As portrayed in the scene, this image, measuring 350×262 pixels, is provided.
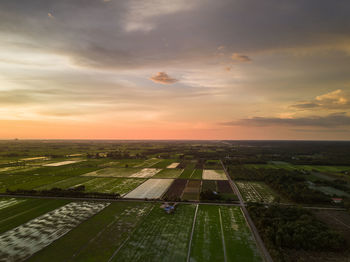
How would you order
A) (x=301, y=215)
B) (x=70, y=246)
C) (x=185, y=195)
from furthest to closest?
(x=185, y=195)
(x=301, y=215)
(x=70, y=246)

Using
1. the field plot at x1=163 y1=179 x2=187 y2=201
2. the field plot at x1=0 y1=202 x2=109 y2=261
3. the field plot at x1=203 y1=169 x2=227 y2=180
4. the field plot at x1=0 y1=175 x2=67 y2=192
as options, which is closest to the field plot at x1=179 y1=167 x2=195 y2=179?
the field plot at x1=203 y1=169 x2=227 y2=180

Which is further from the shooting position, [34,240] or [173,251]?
[34,240]

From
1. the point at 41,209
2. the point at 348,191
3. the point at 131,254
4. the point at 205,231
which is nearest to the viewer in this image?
the point at 131,254

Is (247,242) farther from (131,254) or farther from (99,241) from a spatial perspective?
(99,241)

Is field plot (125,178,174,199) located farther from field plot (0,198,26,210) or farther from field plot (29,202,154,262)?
field plot (0,198,26,210)

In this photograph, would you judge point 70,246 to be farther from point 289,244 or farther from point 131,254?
point 289,244

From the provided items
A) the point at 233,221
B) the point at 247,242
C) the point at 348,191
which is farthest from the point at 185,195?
the point at 348,191
